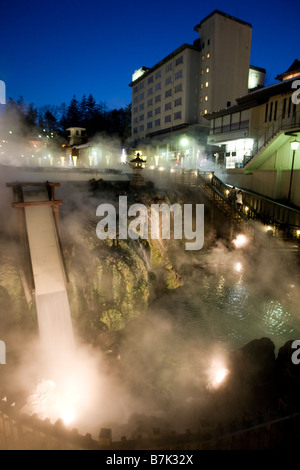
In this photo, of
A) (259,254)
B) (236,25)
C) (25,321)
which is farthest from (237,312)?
(236,25)

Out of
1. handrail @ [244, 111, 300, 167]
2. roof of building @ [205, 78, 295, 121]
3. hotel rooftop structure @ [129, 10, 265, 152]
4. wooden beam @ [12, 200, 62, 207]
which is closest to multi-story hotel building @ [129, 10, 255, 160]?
hotel rooftop structure @ [129, 10, 265, 152]

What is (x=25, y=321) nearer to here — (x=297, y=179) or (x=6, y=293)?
(x=6, y=293)

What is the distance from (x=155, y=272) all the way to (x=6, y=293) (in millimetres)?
6190

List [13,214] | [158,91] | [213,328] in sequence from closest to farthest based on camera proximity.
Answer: [213,328], [13,214], [158,91]

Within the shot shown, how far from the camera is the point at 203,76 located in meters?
34.7

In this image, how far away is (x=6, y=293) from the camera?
748cm
